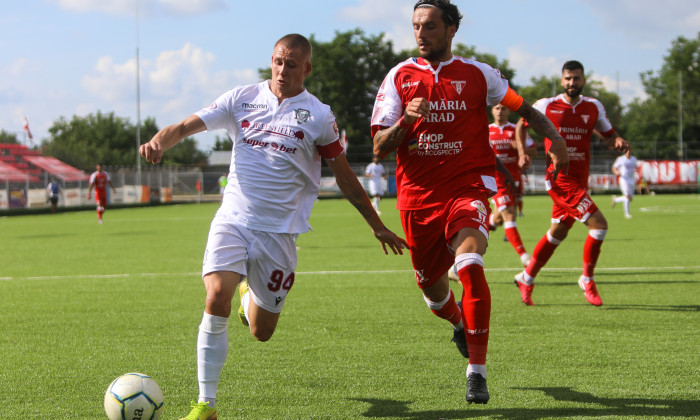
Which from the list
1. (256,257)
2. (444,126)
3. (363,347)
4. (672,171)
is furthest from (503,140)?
(672,171)

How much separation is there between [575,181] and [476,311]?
14.3 ft

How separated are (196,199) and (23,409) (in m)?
54.3

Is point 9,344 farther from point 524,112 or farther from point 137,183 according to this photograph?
point 137,183

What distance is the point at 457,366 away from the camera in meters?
5.49

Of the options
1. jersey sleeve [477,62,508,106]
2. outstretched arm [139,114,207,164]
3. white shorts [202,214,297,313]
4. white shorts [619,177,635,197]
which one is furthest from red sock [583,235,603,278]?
white shorts [619,177,635,197]

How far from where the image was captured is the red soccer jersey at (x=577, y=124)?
848 centimetres

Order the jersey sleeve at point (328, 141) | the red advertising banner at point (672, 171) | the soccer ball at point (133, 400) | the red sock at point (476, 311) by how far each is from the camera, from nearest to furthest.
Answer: the soccer ball at point (133, 400) → the red sock at point (476, 311) → the jersey sleeve at point (328, 141) → the red advertising banner at point (672, 171)

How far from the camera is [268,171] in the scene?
185 inches

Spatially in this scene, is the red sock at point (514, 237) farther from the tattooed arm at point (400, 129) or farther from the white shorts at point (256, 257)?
the white shorts at point (256, 257)

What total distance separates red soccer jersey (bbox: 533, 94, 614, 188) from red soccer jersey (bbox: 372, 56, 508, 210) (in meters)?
3.40

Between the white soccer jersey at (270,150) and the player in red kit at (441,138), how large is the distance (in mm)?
533

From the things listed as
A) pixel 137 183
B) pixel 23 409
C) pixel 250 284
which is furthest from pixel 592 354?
pixel 137 183

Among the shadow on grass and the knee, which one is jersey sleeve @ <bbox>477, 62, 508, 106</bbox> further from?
the knee

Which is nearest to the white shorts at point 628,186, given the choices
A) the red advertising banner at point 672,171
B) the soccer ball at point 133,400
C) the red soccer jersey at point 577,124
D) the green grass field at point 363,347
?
the green grass field at point 363,347
